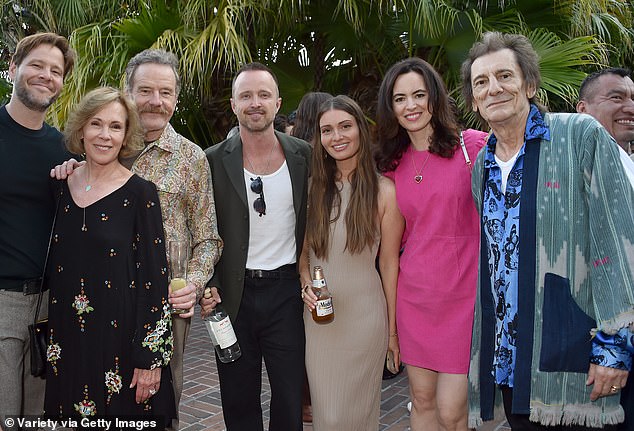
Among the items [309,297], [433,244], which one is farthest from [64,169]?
[433,244]

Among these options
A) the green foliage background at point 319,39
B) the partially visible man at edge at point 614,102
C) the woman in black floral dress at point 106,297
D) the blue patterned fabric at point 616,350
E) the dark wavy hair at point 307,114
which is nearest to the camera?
the blue patterned fabric at point 616,350

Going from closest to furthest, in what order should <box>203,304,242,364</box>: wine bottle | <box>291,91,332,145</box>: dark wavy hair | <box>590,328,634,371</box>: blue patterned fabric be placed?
<box>590,328,634,371</box>: blue patterned fabric < <box>203,304,242,364</box>: wine bottle < <box>291,91,332,145</box>: dark wavy hair

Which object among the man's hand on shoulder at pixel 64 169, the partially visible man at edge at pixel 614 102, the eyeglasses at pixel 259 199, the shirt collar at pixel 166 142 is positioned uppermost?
the partially visible man at edge at pixel 614 102

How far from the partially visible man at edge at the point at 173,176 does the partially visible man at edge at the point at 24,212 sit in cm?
44

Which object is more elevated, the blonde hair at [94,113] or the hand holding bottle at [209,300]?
the blonde hair at [94,113]

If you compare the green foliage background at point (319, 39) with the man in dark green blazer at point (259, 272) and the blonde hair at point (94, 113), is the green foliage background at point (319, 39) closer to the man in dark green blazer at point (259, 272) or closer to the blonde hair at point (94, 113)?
the man in dark green blazer at point (259, 272)

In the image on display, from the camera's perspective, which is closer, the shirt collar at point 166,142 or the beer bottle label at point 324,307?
the beer bottle label at point 324,307

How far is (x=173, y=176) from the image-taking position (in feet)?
9.72

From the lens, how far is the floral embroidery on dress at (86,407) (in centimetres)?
250

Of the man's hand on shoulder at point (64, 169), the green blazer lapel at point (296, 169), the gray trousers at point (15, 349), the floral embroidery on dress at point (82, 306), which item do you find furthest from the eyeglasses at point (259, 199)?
the gray trousers at point (15, 349)

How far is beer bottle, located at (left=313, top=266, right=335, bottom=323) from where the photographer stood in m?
2.82

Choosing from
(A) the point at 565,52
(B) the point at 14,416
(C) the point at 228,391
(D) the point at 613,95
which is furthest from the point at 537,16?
(B) the point at 14,416

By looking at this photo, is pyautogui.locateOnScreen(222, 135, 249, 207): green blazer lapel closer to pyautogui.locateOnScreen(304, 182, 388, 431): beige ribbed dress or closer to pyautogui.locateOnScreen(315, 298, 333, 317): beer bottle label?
pyautogui.locateOnScreen(304, 182, 388, 431): beige ribbed dress

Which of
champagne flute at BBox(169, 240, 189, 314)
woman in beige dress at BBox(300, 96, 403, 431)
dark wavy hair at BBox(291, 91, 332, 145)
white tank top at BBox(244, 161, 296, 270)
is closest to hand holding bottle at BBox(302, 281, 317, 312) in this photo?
woman in beige dress at BBox(300, 96, 403, 431)
